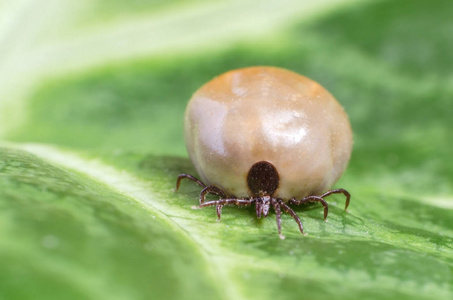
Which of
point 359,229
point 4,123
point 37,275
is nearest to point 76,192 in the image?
point 37,275

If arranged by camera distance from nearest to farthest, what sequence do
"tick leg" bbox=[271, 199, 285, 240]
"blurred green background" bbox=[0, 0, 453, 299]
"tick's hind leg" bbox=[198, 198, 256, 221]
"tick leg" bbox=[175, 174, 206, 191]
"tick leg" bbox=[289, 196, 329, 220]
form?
"blurred green background" bbox=[0, 0, 453, 299] → "tick leg" bbox=[271, 199, 285, 240] → "tick's hind leg" bbox=[198, 198, 256, 221] → "tick leg" bbox=[289, 196, 329, 220] → "tick leg" bbox=[175, 174, 206, 191]

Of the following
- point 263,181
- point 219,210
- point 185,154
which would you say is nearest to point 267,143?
point 263,181

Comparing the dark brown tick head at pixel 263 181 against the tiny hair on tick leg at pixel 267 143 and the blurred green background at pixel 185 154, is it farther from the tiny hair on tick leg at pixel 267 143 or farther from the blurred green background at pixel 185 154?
the blurred green background at pixel 185 154

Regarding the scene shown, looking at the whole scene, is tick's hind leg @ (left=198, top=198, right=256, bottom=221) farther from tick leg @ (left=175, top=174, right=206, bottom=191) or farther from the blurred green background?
tick leg @ (left=175, top=174, right=206, bottom=191)

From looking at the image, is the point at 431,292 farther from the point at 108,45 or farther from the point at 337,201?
the point at 108,45

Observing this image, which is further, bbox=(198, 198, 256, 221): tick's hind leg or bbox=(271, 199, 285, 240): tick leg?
bbox=(198, 198, 256, 221): tick's hind leg

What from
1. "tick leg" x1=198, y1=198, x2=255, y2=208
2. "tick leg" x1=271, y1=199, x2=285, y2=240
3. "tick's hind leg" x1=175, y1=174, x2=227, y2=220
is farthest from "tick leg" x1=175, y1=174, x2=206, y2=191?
"tick leg" x1=271, y1=199, x2=285, y2=240

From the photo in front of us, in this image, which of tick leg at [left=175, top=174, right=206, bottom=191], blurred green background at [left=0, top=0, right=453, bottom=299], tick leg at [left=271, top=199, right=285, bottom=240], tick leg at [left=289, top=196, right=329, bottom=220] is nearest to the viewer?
blurred green background at [left=0, top=0, right=453, bottom=299]
